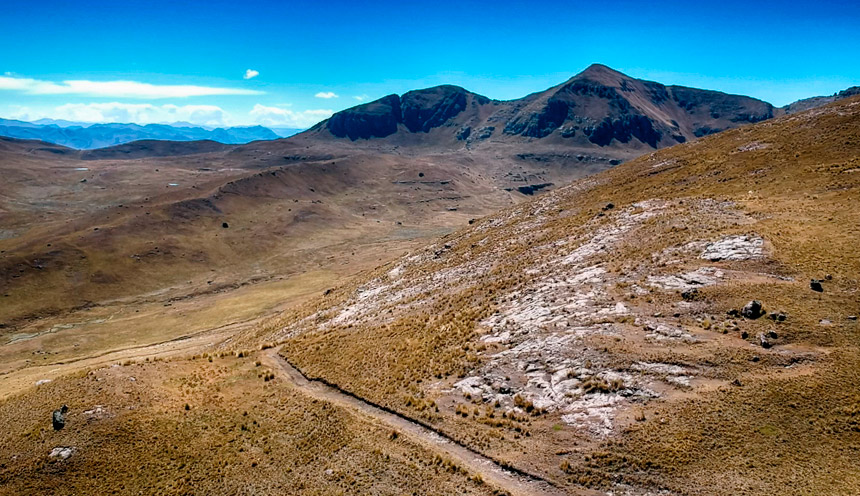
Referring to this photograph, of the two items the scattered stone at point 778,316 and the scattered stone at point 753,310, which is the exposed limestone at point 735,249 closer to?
the scattered stone at point 753,310

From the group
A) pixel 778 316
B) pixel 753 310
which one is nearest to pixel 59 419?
pixel 753 310

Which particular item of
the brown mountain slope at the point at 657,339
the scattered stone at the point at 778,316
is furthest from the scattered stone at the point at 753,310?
the brown mountain slope at the point at 657,339

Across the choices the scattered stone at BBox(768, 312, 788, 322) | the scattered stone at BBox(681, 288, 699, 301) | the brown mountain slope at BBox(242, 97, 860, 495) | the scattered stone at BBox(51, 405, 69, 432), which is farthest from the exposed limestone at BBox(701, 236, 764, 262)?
the scattered stone at BBox(51, 405, 69, 432)

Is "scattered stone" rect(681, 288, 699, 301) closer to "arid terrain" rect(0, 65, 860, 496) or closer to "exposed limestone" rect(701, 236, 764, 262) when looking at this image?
"arid terrain" rect(0, 65, 860, 496)

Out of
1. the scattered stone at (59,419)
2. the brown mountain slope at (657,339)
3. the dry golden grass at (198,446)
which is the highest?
the brown mountain slope at (657,339)

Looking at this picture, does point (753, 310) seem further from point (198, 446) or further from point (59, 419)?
A: point (59, 419)

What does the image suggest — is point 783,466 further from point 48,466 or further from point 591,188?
point 591,188
